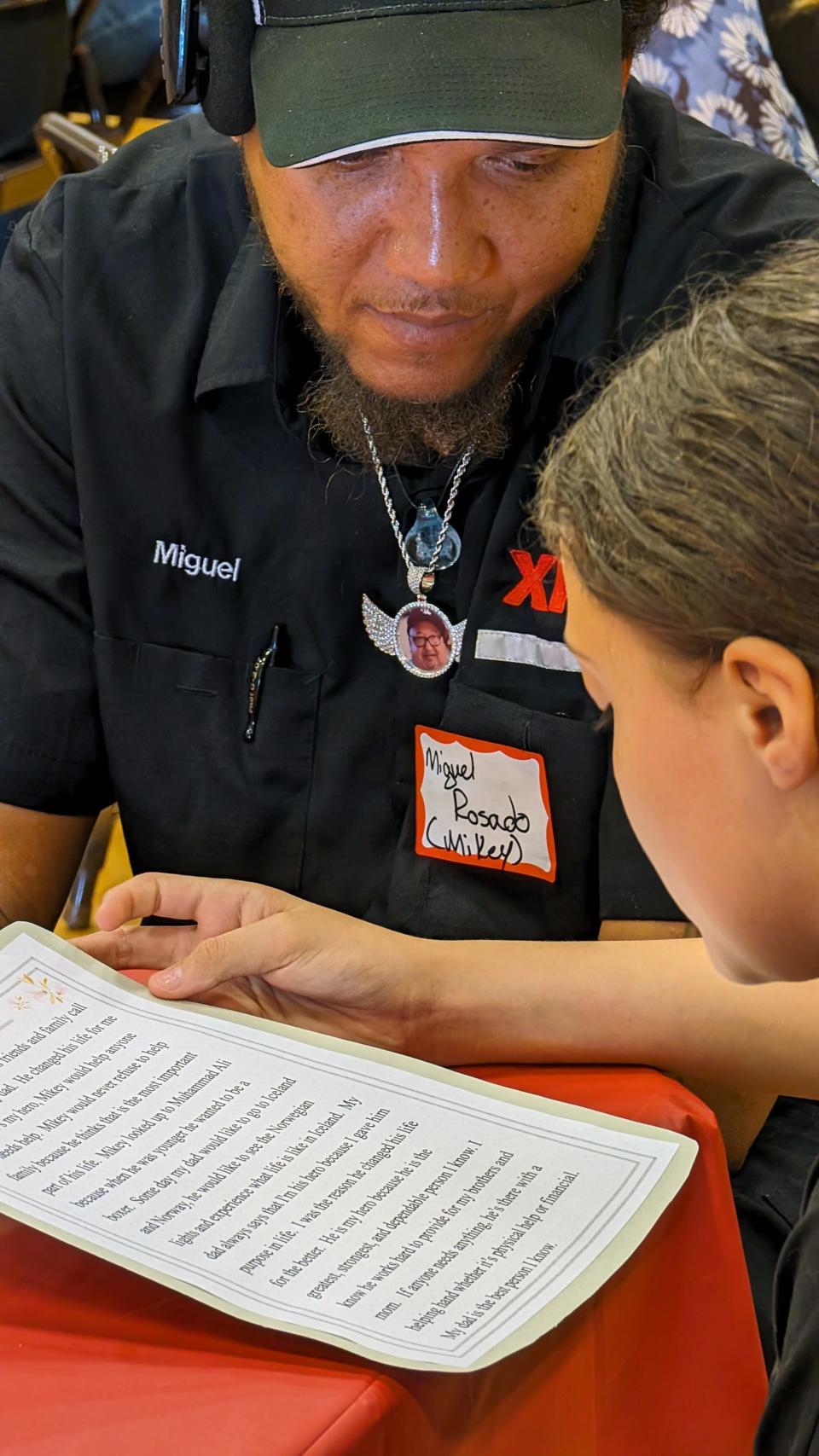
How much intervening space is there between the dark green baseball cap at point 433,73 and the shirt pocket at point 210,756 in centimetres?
46

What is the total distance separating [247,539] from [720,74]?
134 centimetres

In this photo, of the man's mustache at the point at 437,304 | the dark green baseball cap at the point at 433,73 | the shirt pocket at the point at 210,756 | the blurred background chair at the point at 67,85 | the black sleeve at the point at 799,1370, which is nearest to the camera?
the black sleeve at the point at 799,1370

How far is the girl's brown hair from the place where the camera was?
1.93ft

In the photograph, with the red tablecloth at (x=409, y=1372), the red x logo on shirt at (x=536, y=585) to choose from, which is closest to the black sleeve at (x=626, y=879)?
the red x logo on shirt at (x=536, y=585)

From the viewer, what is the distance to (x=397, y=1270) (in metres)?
0.73

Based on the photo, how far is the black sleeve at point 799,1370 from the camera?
709mm

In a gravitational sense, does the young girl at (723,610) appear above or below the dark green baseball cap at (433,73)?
below

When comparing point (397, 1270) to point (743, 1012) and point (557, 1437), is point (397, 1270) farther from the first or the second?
point (743, 1012)

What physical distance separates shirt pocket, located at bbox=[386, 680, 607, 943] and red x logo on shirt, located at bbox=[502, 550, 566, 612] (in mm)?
84

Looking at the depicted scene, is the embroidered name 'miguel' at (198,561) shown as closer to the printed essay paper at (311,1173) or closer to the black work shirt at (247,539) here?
the black work shirt at (247,539)

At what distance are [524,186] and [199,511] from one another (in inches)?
15.4

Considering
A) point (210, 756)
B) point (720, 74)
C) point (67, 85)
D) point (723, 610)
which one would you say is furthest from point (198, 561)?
point (67, 85)

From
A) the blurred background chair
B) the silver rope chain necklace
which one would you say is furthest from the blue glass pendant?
the blurred background chair

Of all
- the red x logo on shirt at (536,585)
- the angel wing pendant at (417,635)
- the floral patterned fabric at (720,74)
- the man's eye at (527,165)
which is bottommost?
the angel wing pendant at (417,635)
